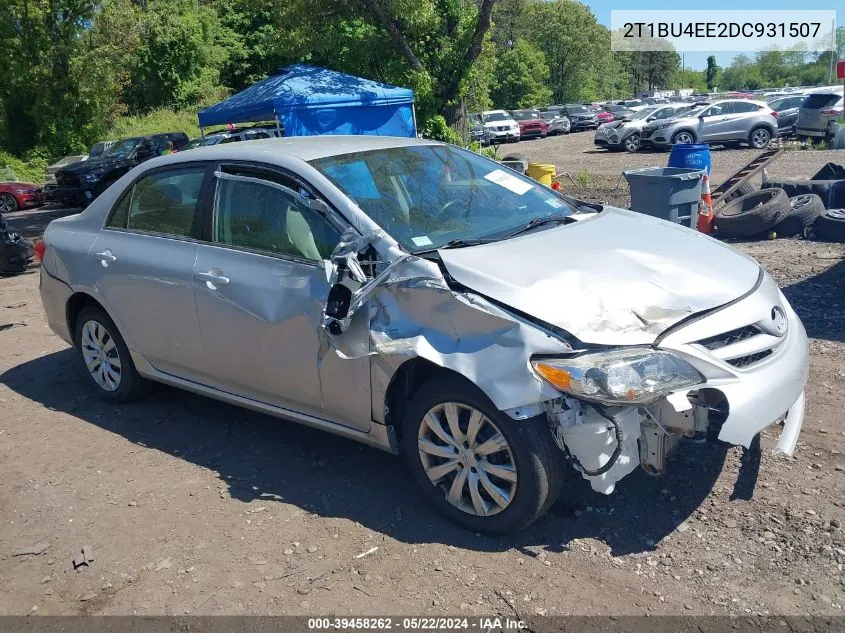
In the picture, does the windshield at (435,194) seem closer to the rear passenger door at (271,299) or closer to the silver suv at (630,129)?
the rear passenger door at (271,299)

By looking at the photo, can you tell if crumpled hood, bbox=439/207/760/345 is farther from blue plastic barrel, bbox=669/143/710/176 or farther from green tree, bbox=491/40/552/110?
green tree, bbox=491/40/552/110

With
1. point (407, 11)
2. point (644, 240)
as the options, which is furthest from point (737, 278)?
point (407, 11)

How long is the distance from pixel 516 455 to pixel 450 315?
0.66 meters

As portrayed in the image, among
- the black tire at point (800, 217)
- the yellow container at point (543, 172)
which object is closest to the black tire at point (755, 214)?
the black tire at point (800, 217)

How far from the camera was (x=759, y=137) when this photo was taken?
24422 millimetres

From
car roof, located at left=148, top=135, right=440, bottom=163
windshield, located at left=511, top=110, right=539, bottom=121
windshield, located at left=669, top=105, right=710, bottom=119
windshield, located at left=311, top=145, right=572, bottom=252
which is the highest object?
windshield, located at left=511, top=110, right=539, bottom=121

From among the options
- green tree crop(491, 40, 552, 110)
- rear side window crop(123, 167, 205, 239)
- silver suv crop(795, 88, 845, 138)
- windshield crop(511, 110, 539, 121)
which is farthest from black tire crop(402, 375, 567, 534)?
green tree crop(491, 40, 552, 110)

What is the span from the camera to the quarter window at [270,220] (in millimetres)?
3936

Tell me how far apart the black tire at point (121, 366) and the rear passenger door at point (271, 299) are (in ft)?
3.24

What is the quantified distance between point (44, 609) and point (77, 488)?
111 cm

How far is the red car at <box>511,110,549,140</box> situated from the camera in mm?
37906

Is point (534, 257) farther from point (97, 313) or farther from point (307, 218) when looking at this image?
point (97, 313)

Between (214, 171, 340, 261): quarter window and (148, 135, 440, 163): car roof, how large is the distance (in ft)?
0.54

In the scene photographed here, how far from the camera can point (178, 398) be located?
18.0ft
